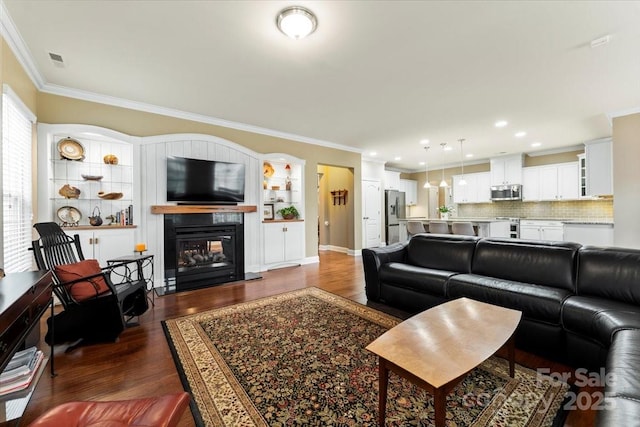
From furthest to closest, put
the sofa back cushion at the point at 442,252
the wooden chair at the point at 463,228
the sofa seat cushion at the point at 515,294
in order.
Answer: the wooden chair at the point at 463,228 < the sofa back cushion at the point at 442,252 < the sofa seat cushion at the point at 515,294

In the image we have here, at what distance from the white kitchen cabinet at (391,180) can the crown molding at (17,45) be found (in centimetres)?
772

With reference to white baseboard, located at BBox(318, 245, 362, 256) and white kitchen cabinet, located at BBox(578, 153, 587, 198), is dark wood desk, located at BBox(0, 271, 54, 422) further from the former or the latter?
white kitchen cabinet, located at BBox(578, 153, 587, 198)

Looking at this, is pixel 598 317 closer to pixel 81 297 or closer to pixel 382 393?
pixel 382 393

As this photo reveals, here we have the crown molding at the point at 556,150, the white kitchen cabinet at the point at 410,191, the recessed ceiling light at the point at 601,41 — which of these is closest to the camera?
the recessed ceiling light at the point at 601,41

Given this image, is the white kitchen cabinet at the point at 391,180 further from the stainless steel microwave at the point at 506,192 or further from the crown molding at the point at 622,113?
the crown molding at the point at 622,113

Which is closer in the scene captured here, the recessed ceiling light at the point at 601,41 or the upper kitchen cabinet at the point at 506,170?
the recessed ceiling light at the point at 601,41

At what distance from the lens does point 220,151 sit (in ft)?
15.6

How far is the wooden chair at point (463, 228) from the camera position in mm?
5789

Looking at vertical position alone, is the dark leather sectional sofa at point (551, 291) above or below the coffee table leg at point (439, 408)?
above

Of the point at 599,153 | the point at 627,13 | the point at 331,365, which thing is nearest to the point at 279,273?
the point at 331,365

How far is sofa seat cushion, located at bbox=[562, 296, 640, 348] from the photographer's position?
5.61 feet

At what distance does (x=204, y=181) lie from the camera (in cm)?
448

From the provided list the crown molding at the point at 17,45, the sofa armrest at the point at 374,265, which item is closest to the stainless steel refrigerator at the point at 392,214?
the sofa armrest at the point at 374,265

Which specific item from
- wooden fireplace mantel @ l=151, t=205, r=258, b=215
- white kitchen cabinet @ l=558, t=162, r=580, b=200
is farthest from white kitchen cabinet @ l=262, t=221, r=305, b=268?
white kitchen cabinet @ l=558, t=162, r=580, b=200
